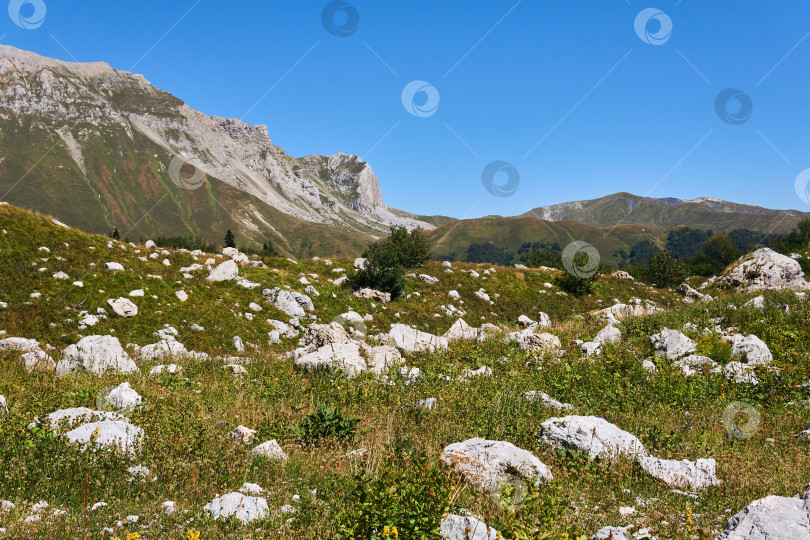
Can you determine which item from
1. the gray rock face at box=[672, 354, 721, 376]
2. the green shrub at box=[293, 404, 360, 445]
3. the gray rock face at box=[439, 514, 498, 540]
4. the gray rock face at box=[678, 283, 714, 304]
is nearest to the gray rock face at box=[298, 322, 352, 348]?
the green shrub at box=[293, 404, 360, 445]

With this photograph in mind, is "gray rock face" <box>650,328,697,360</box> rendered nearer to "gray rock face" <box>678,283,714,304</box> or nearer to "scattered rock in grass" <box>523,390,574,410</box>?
"scattered rock in grass" <box>523,390,574,410</box>

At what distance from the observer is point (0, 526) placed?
3777 mm

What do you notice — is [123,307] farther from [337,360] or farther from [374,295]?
[374,295]

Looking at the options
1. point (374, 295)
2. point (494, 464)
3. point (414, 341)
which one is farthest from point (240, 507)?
point (374, 295)

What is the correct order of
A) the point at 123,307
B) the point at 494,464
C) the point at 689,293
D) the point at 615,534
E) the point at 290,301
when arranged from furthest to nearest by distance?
the point at 689,293 < the point at 290,301 < the point at 123,307 < the point at 494,464 < the point at 615,534

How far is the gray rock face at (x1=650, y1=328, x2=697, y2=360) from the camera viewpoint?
39.9ft

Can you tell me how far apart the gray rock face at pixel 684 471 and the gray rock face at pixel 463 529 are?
344 cm

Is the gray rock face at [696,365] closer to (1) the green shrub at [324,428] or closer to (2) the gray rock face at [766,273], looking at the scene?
(1) the green shrub at [324,428]

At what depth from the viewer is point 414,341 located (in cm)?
1498

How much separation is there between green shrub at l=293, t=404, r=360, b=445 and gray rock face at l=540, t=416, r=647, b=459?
334 cm

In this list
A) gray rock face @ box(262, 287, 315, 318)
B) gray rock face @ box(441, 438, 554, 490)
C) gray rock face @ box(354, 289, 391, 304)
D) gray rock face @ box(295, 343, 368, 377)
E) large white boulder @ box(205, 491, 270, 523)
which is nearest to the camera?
large white boulder @ box(205, 491, 270, 523)

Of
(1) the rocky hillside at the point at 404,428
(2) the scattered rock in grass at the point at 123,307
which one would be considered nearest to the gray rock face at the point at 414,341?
(1) the rocky hillside at the point at 404,428

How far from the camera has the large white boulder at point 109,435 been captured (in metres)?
5.79

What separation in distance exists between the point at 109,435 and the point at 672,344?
47.2 ft
